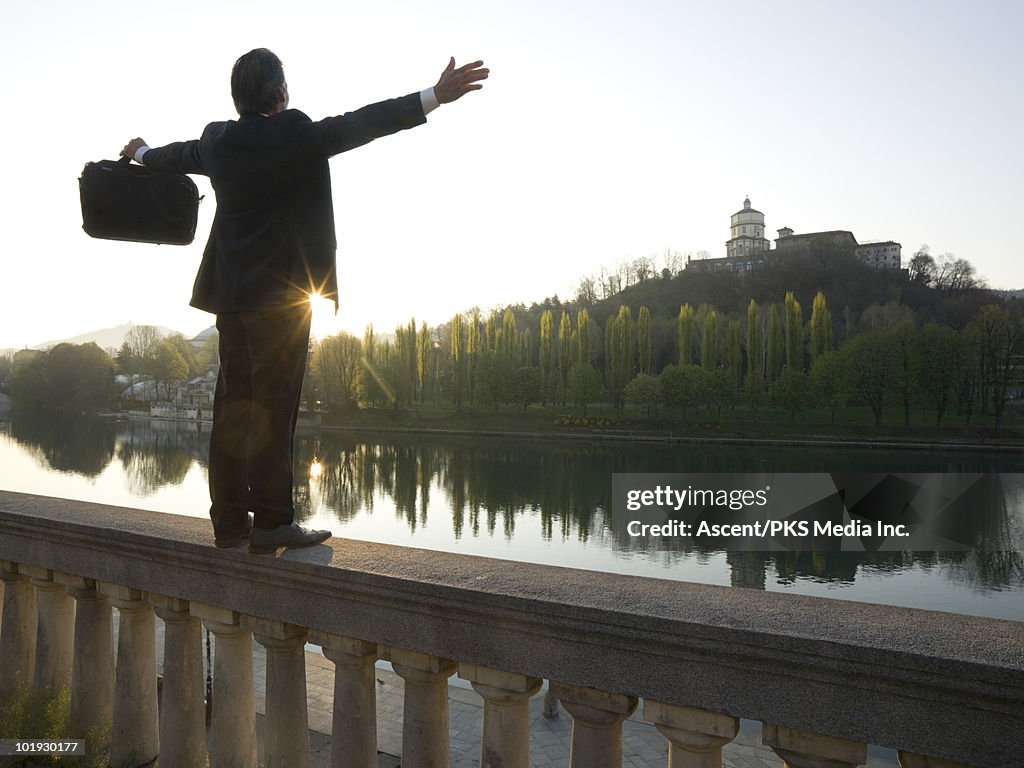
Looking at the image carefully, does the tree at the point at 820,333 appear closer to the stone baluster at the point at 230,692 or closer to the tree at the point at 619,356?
the tree at the point at 619,356

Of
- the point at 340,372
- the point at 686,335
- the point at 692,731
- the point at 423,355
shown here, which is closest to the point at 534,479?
the point at 686,335

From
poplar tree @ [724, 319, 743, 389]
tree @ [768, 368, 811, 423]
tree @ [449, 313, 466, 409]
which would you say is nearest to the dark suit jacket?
tree @ [768, 368, 811, 423]

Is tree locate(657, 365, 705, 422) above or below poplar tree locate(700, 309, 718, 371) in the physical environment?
below

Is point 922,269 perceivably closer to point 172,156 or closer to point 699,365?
point 699,365

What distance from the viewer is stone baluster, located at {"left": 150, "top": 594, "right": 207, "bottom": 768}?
95.3 inches

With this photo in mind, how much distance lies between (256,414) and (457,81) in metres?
1.13

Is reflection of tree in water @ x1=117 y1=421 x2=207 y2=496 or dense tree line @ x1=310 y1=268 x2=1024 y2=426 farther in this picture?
dense tree line @ x1=310 y1=268 x2=1024 y2=426

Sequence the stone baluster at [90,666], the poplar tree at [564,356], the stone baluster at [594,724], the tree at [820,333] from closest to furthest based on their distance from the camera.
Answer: the stone baluster at [594,724] < the stone baluster at [90,666] < the tree at [820,333] < the poplar tree at [564,356]

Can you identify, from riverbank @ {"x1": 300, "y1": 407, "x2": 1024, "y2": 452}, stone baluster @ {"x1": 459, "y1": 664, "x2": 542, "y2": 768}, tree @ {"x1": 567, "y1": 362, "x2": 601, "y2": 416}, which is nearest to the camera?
stone baluster @ {"x1": 459, "y1": 664, "x2": 542, "y2": 768}

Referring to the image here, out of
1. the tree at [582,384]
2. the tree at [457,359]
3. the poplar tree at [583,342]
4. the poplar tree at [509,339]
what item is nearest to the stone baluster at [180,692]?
the tree at [582,384]

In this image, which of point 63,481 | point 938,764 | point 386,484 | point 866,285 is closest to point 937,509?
point 386,484

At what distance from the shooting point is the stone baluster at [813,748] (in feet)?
4.91

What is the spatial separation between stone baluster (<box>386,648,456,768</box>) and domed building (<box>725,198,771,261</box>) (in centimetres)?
10653

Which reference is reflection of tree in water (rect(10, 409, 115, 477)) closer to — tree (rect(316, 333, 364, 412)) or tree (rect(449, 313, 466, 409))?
tree (rect(316, 333, 364, 412))
